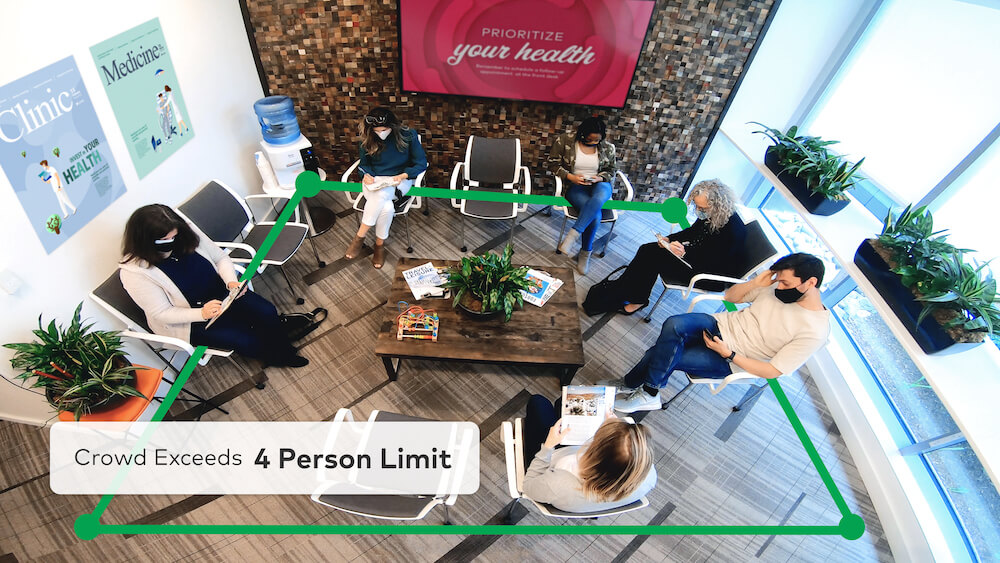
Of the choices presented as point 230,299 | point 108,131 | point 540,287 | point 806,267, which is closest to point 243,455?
point 230,299

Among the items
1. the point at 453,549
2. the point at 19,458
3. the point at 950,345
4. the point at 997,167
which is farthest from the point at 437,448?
the point at 997,167

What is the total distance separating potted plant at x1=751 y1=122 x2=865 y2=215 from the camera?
3141 millimetres

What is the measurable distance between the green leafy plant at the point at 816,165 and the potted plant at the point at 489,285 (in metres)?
2.23

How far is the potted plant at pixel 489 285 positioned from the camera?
299cm

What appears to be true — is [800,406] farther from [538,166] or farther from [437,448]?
[538,166]

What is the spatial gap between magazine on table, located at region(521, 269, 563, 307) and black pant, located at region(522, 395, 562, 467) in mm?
887

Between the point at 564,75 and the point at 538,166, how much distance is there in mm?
985

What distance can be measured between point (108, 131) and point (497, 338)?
8.96 feet

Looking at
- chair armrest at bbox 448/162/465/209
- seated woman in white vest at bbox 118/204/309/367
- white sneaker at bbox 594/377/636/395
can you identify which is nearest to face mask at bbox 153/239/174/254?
seated woman in white vest at bbox 118/204/309/367

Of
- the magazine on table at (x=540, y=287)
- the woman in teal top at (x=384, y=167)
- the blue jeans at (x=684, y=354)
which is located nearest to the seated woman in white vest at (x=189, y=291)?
the woman in teal top at (x=384, y=167)

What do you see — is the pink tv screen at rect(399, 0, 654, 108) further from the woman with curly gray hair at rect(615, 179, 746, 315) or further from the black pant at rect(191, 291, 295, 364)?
the black pant at rect(191, 291, 295, 364)

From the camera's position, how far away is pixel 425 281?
3289 millimetres

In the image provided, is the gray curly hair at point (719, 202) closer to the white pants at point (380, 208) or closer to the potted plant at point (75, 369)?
the white pants at point (380, 208)

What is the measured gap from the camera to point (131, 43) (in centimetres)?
277
